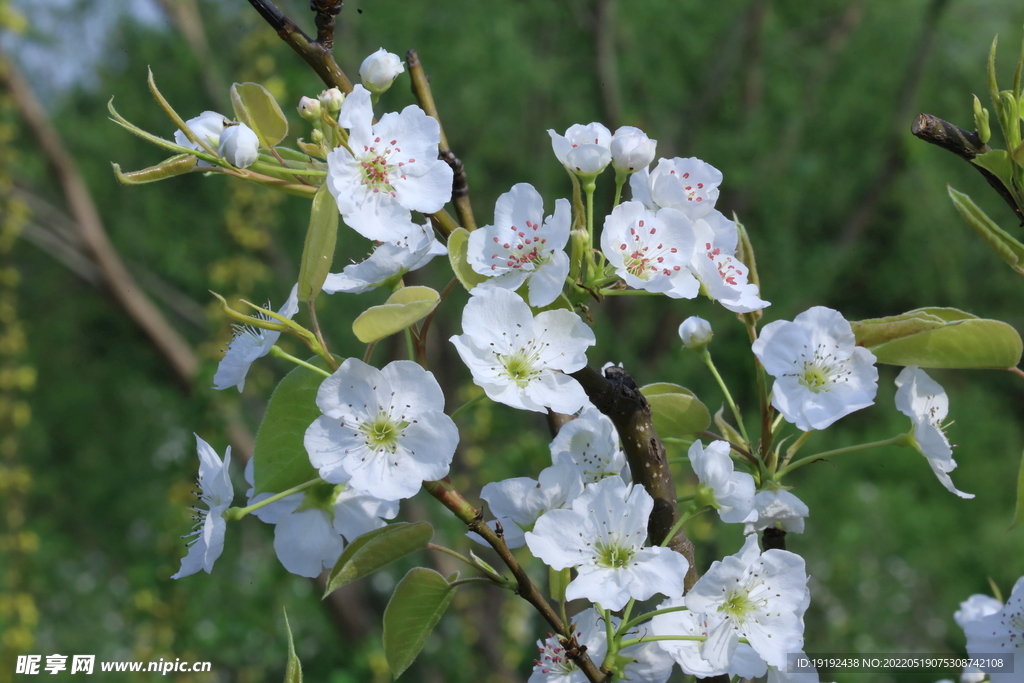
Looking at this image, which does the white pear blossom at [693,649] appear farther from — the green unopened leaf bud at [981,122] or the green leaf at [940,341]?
the green unopened leaf bud at [981,122]

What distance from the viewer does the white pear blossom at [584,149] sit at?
70 centimetres

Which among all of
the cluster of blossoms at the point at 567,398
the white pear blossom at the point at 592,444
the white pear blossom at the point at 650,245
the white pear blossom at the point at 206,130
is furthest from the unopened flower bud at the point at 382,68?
the white pear blossom at the point at 592,444

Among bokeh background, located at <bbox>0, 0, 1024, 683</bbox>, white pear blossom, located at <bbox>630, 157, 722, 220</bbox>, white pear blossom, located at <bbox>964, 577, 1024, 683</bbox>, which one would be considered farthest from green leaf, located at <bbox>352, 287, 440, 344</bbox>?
bokeh background, located at <bbox>0, 0, 1024, 683</bbox>

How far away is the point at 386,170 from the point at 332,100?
70 mm

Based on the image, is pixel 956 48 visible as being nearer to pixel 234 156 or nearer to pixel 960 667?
pixel 960 667

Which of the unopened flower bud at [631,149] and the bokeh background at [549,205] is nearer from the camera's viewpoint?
the unopened flower bud at [631,149]

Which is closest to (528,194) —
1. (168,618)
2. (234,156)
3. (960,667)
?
(234,156)

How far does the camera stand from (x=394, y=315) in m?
0.59

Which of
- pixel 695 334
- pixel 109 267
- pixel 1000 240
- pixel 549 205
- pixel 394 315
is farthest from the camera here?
pixel 549 205

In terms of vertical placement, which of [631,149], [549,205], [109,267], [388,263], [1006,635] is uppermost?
[631,149]

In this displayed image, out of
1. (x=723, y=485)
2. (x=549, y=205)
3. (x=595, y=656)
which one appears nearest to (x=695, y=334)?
(x=723, y=485)

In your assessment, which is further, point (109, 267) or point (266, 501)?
point (109, 267)

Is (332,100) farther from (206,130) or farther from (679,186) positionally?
(679,186)

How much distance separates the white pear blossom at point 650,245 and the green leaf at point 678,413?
0.41 ft
